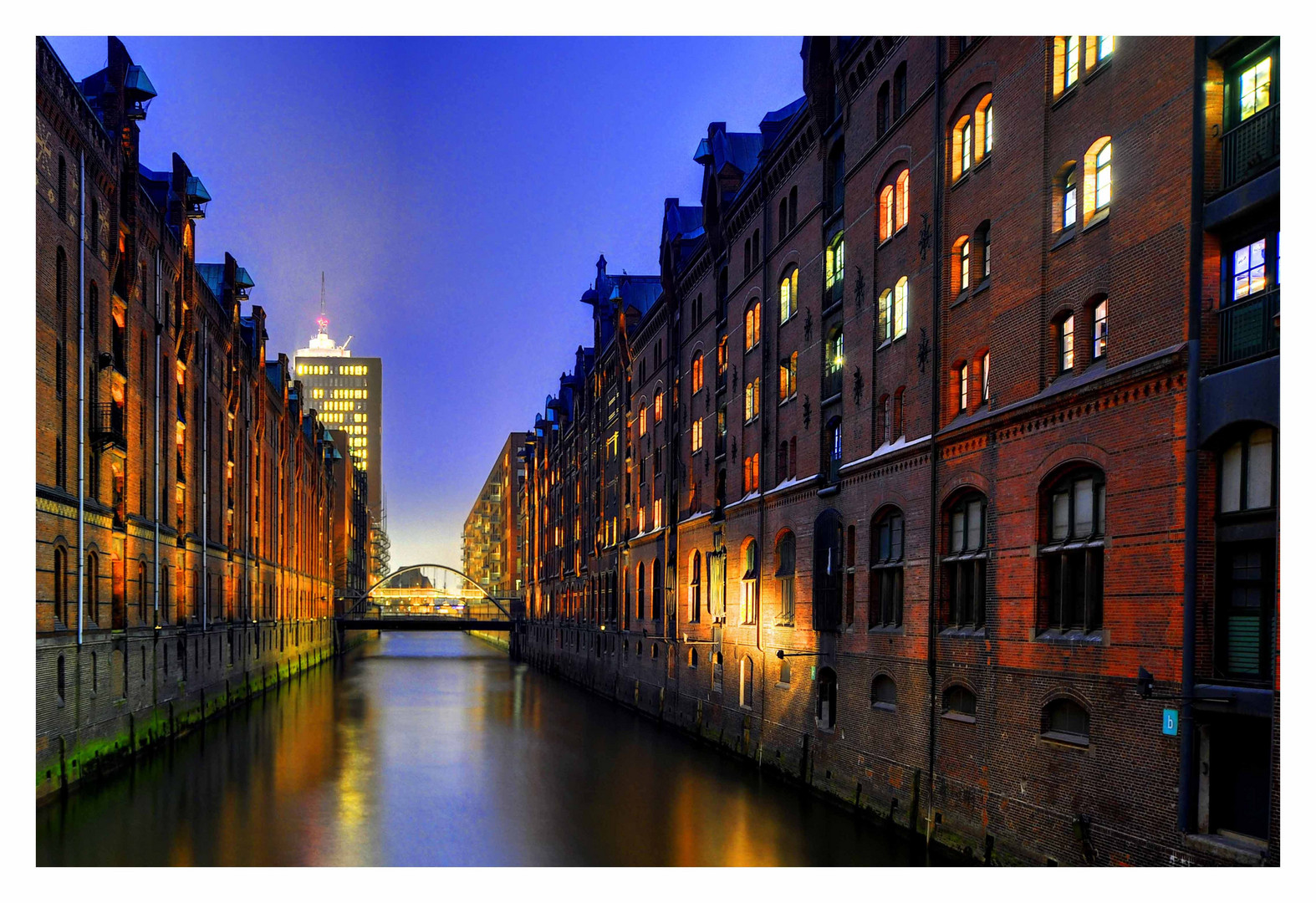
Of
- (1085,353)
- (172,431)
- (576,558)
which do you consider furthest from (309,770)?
(576,558)

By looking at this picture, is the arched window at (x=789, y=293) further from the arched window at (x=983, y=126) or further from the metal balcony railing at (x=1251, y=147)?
the metal balcony railing at (x=1251, y=147)

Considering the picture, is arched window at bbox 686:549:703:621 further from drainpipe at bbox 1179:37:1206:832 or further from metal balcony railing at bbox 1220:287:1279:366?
metal balcony railing at bbox 1220:287:1279:366

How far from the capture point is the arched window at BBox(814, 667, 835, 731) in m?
28.9

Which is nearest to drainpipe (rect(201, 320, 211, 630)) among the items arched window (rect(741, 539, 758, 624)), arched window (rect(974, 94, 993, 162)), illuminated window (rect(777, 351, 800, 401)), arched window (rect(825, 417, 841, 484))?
arched window (rect(741, 539, 758, 624))

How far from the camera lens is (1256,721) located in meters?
14.7

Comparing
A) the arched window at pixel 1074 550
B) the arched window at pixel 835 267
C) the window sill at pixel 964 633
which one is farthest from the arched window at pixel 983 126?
the window sill at pixel 964 633

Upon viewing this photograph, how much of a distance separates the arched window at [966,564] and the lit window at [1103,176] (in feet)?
19.1

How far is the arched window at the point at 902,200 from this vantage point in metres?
25.5

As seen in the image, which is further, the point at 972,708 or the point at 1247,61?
the point at 972,708

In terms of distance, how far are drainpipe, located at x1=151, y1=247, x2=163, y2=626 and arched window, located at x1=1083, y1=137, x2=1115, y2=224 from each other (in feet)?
92.7

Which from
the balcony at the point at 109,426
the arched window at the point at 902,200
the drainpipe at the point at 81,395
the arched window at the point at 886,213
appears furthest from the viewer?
the balcony at the point at 109,426

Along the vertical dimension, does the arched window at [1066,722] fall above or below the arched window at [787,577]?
below

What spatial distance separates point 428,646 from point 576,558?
258ft
